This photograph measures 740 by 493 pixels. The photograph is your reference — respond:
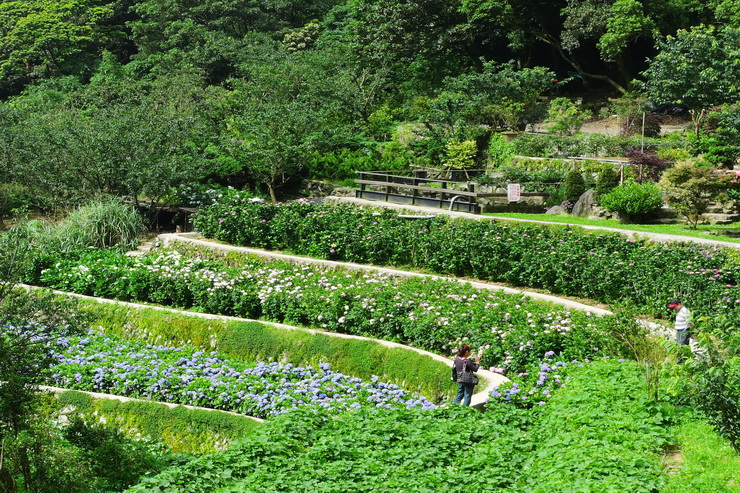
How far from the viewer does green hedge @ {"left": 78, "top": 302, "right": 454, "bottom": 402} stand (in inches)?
464

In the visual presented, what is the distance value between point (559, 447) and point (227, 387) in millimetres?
5458

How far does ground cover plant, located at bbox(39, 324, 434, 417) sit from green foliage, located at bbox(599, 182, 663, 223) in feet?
25.3

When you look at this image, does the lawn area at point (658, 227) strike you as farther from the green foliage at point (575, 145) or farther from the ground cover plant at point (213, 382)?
the ground cover plant at point (213, 382)

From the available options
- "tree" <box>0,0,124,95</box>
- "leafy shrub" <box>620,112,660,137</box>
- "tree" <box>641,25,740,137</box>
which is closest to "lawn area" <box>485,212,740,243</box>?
"tree" <box>641,25,740,137</box>

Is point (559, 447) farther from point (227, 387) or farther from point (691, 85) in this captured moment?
point (691, 85)

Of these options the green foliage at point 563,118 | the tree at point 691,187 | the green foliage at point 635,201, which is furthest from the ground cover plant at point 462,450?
the green foliage at point 563,118

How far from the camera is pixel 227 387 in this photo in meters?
11.4

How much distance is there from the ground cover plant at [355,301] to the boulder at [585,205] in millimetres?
5704

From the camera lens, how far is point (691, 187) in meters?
15.4

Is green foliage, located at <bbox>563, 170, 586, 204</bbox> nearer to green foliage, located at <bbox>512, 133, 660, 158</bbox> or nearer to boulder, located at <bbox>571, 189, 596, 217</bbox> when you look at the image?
boulder, located at <bbox>571, 189, 596, 217</bbox>

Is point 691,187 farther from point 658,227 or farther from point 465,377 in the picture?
point 465,377

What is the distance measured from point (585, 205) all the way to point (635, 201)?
5.74 feet

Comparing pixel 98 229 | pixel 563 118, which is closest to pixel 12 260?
pixel 98 229

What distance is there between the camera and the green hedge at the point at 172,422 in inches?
412
